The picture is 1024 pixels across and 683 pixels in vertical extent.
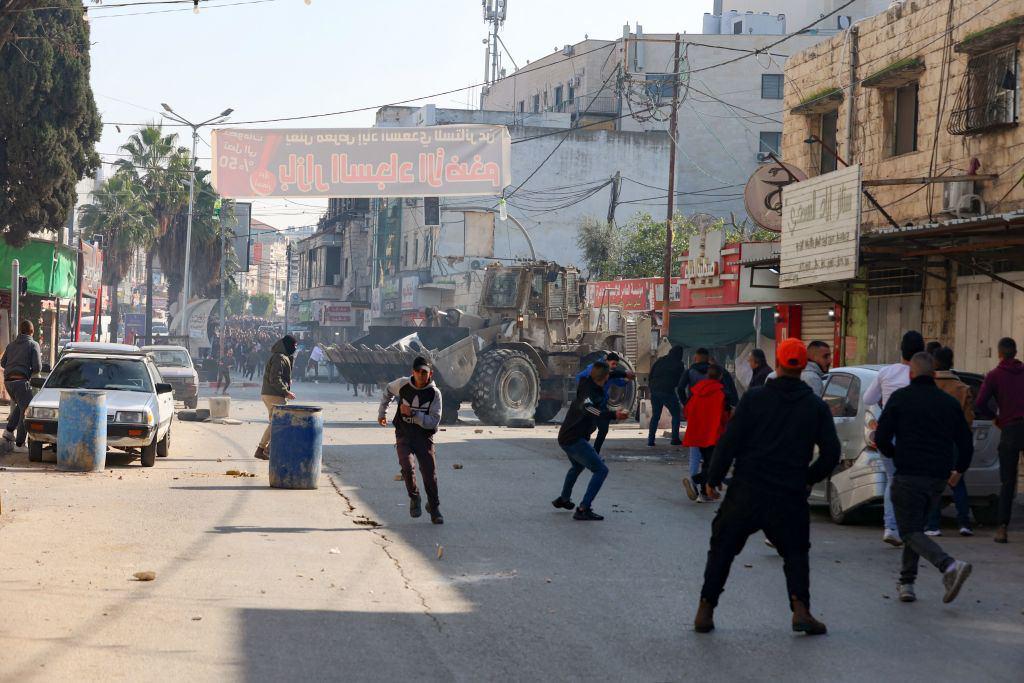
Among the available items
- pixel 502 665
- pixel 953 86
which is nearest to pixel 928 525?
pixel 502 665

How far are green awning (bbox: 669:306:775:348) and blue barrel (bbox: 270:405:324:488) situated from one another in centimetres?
1646

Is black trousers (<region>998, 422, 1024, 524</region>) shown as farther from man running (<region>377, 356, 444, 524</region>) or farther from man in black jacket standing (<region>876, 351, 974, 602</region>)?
man running (<region>377, 356, 444, 524</region>)

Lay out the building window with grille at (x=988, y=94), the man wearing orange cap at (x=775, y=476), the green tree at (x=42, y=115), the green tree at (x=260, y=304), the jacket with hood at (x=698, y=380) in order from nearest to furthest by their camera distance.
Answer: the man wearing orange cap at (x=775, y=476), the jacket with hood at (x=698, y=380), the building window with grille at (x=988, y=94), the green tree at (x=42, y=115), the green tree at (x=260, y=304)

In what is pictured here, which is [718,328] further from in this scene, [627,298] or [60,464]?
[60,464]

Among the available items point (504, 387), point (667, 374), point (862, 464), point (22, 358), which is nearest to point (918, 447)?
point (862, 464)

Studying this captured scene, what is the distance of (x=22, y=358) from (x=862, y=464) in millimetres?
11699

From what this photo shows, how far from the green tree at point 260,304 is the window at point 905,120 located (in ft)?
429

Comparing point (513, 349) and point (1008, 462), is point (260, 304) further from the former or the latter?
point (1008, 462)

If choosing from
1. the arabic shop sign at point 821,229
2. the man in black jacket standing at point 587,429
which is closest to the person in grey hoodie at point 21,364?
the man in black jacket standing at point 587,429

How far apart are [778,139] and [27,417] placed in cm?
4798

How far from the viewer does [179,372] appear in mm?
30391

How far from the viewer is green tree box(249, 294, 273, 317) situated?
149 metres

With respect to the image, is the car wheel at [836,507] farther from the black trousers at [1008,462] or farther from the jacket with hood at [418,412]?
the jacket with hood at [418,412]

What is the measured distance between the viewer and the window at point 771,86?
59969 mm
